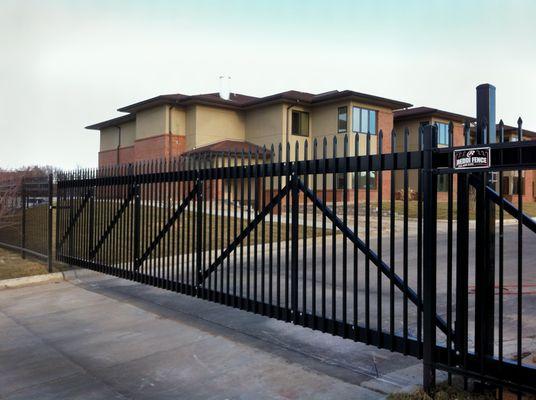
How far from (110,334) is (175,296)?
2.29 metres

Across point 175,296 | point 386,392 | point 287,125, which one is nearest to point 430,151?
point 386,392

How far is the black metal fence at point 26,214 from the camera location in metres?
11.8

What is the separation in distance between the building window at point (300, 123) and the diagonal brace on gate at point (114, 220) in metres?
22.8

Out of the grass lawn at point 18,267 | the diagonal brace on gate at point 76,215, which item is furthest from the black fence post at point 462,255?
the grass lawn at point 18,267

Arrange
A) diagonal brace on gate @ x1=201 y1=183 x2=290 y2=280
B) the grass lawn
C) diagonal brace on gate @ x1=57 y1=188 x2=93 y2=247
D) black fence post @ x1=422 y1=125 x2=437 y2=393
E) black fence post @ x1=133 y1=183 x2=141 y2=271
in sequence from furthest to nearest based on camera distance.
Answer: the grass lawn < diagonal brace on gate @ x1=57 y1=188 x2=93 y2=247 < black fence post @ x1=133 y1=183 x2=141 y2=271 < diagonal brace on gate @ x1=201 y1=183 x2=290 y2=280 < black fence post @ x1=422 y1=125 x2=437 y2=393

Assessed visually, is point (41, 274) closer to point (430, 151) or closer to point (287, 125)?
point (430, 151)

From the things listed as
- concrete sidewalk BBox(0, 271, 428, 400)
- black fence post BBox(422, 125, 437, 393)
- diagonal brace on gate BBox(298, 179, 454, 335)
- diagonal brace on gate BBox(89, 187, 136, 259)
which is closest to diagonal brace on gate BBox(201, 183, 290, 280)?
diagonal brace on gate BBox(298, 179, 454, 335)

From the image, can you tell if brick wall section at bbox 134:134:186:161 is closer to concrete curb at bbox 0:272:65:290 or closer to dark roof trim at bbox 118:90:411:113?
dark roof trim at bbox 118:90:411:113

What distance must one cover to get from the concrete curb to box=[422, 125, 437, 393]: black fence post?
8.78 meters

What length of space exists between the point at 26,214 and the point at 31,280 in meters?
3.61

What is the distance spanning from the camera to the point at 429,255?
416 centimetres

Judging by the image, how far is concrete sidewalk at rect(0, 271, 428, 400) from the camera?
15.1 ft

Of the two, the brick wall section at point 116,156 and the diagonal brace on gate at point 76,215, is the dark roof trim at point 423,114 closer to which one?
the brick wall section at point 116,156

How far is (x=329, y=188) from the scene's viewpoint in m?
28.4
